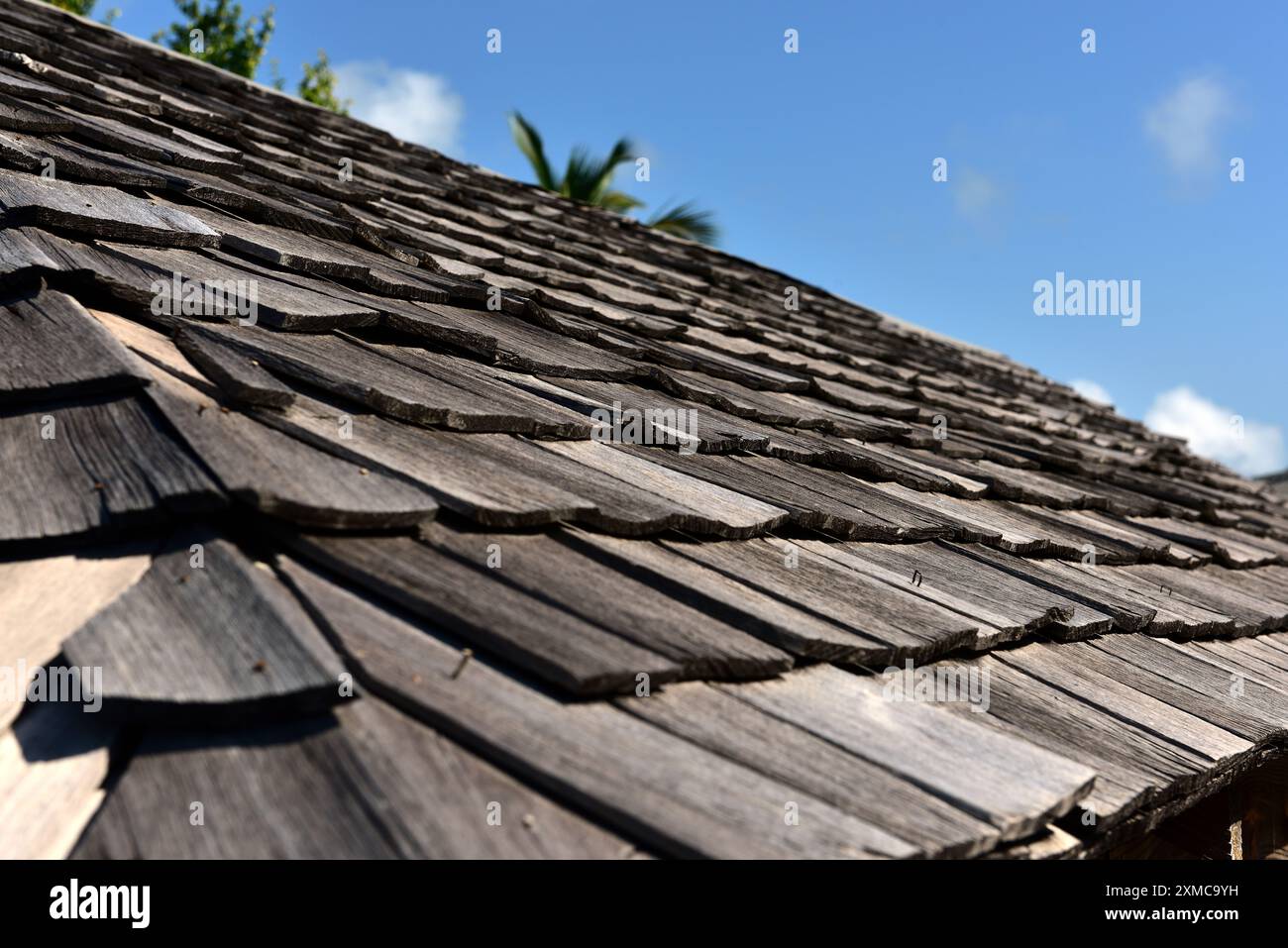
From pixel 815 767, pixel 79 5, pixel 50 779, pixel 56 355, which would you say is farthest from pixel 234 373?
pixel 79 5

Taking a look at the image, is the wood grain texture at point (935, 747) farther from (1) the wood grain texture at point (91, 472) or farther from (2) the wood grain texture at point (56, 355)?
(2) the wood grain texture at point (56, 355)

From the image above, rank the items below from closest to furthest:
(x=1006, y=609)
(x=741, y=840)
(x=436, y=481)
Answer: (x=741, y=840)
(x=436, y=481)
(x=1006, y=609)

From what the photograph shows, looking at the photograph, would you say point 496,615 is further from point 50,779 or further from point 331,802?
point 50,779

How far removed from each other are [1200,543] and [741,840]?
3535 millimetres

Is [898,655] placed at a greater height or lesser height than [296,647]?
lesser

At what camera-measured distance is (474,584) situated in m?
1.41

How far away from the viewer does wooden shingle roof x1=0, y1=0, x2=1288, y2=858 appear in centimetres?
108

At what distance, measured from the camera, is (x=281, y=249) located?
Result: 2438mm

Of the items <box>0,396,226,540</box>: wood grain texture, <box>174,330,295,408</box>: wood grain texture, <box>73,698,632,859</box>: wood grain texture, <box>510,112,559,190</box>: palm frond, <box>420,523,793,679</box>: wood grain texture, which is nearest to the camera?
<box>73,698,632,859</box>: wood grain texture

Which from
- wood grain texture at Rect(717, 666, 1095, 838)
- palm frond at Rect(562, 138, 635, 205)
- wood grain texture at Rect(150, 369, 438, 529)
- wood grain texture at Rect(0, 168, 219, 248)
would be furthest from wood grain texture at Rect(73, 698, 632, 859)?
palm frond at Rect(562, 138, 635, 205)

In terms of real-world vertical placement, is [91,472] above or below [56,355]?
A: below

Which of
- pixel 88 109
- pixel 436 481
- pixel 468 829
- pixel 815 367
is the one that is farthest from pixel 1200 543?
pixel 88 109

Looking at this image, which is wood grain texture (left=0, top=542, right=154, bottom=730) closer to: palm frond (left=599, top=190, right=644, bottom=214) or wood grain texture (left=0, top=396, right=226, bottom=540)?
wood grain texture (left=0, top=396, right=226, bottom=540)

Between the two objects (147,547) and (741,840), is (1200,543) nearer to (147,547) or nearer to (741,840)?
(741,840)
